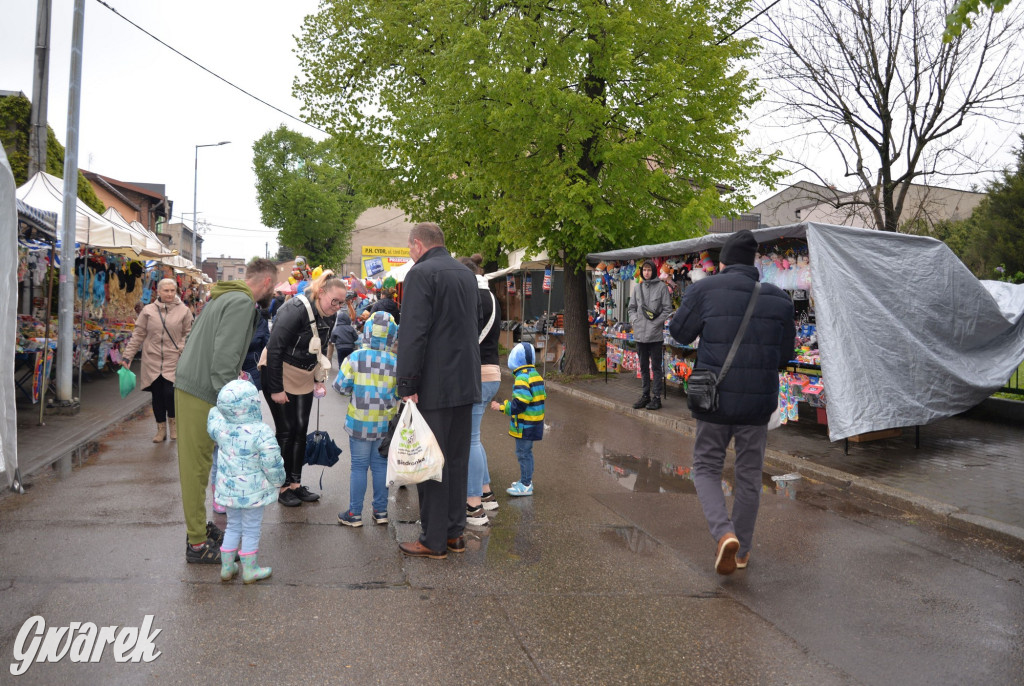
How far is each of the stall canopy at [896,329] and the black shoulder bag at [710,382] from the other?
3.68 m

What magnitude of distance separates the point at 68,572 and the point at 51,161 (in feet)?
50.2

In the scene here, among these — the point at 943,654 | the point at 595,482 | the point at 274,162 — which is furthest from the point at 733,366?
the point at 274,162

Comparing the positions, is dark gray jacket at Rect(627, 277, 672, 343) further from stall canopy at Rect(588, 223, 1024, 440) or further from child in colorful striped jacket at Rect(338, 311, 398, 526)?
child in colorful striped jacket at Rect(338, 311, 398, 526)

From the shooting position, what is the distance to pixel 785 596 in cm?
434

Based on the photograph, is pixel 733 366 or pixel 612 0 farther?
pixel 612 0

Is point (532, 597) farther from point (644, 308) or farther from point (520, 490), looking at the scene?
point (644, 308)

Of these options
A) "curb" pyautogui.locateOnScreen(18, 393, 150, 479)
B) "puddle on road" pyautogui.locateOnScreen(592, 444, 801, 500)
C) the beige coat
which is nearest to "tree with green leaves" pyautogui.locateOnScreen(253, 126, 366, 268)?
"curb" pyautogui.locateOnScreen(18, 393, 150, 479)

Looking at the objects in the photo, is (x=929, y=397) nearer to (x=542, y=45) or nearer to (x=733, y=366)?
(x=733, y=366)

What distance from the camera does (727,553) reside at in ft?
14.5

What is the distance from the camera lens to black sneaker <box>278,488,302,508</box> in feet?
19.5

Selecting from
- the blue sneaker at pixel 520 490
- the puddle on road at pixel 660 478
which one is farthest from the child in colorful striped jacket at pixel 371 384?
the puddle on road at pixel 660 478

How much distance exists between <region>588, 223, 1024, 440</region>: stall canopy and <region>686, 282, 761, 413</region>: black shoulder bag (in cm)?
368

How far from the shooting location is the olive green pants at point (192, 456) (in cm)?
455

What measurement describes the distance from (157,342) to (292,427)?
10.7ft
